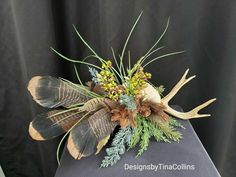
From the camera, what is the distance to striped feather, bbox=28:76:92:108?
781 millimetres

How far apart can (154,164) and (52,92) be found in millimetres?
354

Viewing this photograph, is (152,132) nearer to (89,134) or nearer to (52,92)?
(89,134)

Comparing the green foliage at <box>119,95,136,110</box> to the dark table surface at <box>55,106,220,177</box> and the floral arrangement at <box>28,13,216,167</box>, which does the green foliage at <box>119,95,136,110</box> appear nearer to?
the floral arrangement at <box>28,13,216,167</box>

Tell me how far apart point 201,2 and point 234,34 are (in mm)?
164

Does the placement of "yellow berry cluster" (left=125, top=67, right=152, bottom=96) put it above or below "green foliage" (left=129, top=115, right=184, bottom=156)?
above

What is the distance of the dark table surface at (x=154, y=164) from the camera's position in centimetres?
73

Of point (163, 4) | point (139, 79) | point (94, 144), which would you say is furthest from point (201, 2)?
point (94, 144)

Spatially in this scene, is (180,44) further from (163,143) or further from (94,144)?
(94,144)

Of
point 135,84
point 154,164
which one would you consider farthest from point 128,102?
point 154,164

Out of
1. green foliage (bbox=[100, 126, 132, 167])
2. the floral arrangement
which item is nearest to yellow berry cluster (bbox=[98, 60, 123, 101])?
the floral arrangement

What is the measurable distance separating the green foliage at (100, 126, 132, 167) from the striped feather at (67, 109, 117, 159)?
0.12 feet

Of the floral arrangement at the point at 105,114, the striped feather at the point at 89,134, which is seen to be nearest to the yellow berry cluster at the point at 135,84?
the floral arrangement at the point at 105,114

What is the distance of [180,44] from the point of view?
1031mm

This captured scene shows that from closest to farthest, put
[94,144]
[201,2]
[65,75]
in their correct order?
[94,144] < [201,2] < [65,75]
